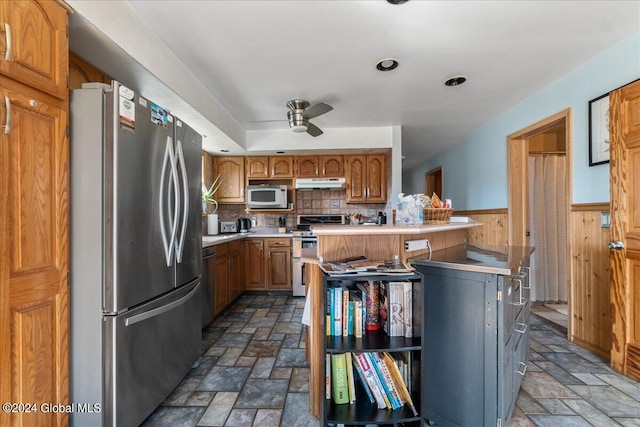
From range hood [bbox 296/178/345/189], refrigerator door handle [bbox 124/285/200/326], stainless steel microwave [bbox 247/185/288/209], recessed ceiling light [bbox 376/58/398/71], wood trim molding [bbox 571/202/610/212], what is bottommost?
refrigerator door handle [bbox 124/285/200/326]

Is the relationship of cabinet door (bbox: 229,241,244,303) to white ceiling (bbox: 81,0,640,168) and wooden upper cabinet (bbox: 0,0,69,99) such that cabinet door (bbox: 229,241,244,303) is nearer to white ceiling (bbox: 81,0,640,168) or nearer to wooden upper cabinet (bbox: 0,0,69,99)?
white ceiling (bbox: 81,0,640,168)

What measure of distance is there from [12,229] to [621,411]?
10.4ft

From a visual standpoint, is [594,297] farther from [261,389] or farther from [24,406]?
[24,406]

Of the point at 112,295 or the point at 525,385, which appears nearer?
the point at 112,295

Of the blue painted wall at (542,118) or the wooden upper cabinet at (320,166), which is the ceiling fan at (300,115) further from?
the blue painted wall at (542,118)

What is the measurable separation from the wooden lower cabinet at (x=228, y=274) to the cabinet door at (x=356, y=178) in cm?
184

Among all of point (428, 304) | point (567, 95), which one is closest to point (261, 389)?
point (428, 304)

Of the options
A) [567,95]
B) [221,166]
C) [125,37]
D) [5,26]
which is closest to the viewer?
[5,26]

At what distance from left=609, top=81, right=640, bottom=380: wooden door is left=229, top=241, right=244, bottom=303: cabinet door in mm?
3562

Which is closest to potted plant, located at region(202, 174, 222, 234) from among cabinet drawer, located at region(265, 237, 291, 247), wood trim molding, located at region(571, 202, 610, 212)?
cabinet drawer, located at region(265, 237, 291, 247)

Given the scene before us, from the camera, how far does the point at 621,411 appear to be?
5.34 feet

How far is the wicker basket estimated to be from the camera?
2.01 m

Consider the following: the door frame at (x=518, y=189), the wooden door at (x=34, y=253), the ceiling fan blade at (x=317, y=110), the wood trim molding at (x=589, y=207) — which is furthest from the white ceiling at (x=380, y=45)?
the wood trim molding at (x=589, y=207)

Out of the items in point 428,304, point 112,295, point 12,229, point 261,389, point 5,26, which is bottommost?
point 261,389
